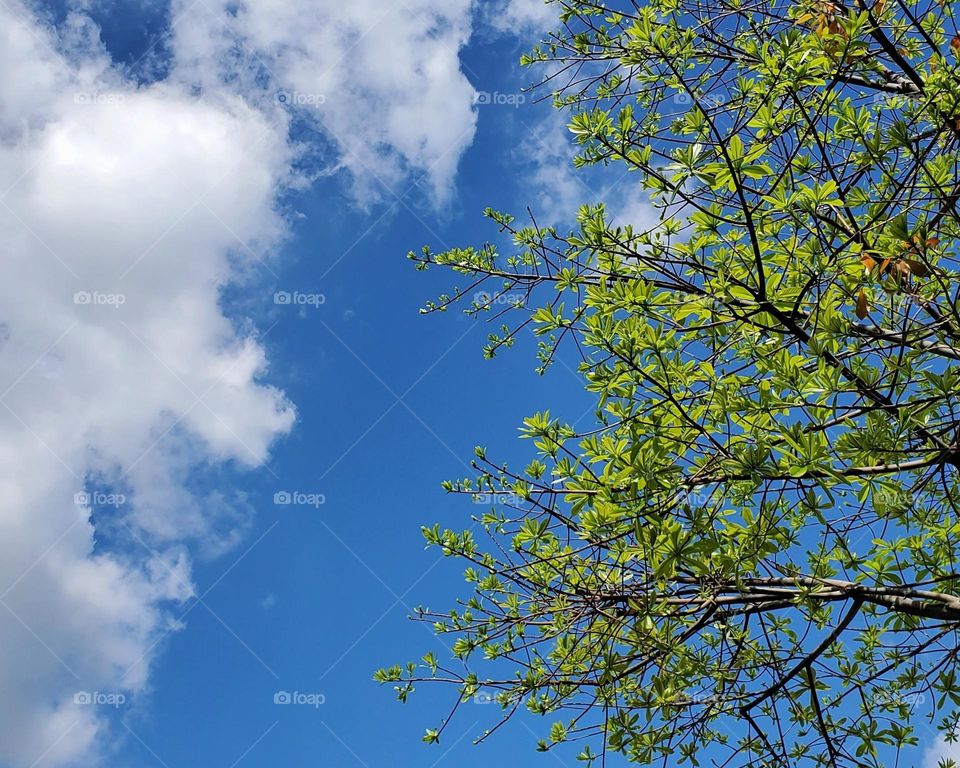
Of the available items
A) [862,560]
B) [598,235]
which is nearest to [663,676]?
[862,560]

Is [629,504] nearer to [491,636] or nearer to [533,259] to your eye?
[491,636]

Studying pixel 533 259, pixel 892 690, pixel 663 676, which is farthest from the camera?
pixel 533 259

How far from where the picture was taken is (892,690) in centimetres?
449

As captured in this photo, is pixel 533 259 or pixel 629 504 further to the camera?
pixel 533 259

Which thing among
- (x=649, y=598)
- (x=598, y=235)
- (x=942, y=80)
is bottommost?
(x=649, y=598)

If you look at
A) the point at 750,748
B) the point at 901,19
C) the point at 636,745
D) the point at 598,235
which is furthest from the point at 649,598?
the point at 901,19

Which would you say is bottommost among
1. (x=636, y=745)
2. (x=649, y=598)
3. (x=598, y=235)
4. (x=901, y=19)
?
(x=636, y=745)

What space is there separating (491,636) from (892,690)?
7.83 ft

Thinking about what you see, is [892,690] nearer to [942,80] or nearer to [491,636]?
Answer: [491,636]

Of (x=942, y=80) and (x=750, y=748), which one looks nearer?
(x=942, y=80)

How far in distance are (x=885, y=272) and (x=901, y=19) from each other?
3.32 m

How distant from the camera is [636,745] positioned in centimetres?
389

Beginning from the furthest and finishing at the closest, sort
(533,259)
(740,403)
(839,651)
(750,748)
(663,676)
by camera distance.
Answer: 1. (533,259)
2. (839,651)
3. (750,748)
4. (663,676)
5. (740,403)

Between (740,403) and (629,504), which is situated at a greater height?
(740,403)
